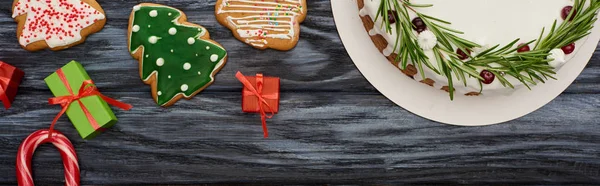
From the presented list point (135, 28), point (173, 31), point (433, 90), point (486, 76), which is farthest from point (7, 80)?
point (486, 76)

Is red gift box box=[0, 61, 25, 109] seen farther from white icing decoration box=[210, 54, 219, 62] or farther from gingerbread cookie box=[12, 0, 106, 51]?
white icing decoration box=[210, 54, 219, 62]

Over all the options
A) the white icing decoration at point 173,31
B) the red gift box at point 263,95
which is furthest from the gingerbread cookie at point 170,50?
the red gift box at point 263,95

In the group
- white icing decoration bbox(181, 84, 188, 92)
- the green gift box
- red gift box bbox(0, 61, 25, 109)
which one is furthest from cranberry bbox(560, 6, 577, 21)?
red gift box bbox(0, 61, 25, 109)

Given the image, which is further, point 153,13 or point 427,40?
point 153,13

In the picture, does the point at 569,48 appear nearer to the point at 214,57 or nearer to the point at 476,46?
the point at 476,46

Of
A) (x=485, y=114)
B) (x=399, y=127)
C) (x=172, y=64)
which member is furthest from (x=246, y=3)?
(x=485, y=114)

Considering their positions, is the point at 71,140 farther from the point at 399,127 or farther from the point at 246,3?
the point at 399,127
